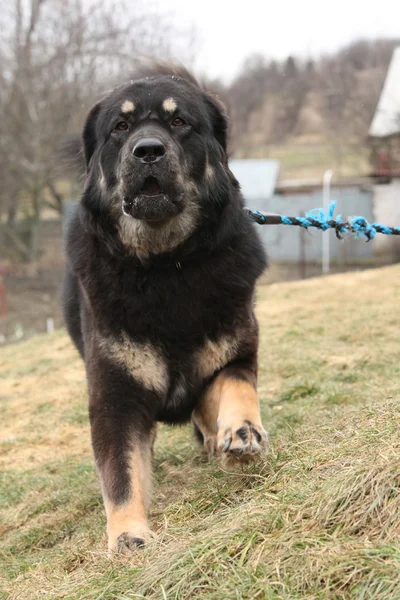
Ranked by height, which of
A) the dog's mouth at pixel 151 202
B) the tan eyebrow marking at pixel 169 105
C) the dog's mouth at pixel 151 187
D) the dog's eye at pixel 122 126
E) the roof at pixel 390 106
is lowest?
the roof at pixel 390 106

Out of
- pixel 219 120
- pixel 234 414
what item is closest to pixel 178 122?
pixel 219 120

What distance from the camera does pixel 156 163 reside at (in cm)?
348

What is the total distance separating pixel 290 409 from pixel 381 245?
15.9 m

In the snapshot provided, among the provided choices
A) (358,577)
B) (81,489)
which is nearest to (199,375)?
(81,489)

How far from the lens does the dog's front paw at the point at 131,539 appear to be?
9.77 feet

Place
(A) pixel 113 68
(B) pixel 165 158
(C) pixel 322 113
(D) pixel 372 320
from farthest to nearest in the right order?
1. (C) pixel 322 113
2. (A) pixel 113 68
3. (D) pixel 372 320
4. (B) pixel 165 158

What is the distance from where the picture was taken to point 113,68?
21859mm

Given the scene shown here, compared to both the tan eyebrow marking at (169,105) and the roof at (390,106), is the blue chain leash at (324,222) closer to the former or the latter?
the tan eyebrow marking at (169,105)

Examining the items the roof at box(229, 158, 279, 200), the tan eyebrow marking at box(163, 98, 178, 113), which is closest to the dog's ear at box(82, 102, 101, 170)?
the tan eyebrow marking at box(163, 98, 178, 113)

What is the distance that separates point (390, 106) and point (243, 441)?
75.6ft

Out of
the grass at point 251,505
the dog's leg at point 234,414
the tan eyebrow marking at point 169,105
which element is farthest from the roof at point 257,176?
the dog's leg at point 234,414

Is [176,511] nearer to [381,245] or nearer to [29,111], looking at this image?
[381,245]

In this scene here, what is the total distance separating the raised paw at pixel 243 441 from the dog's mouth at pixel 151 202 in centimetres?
112

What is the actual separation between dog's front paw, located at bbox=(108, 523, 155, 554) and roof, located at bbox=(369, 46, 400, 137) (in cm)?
2145
